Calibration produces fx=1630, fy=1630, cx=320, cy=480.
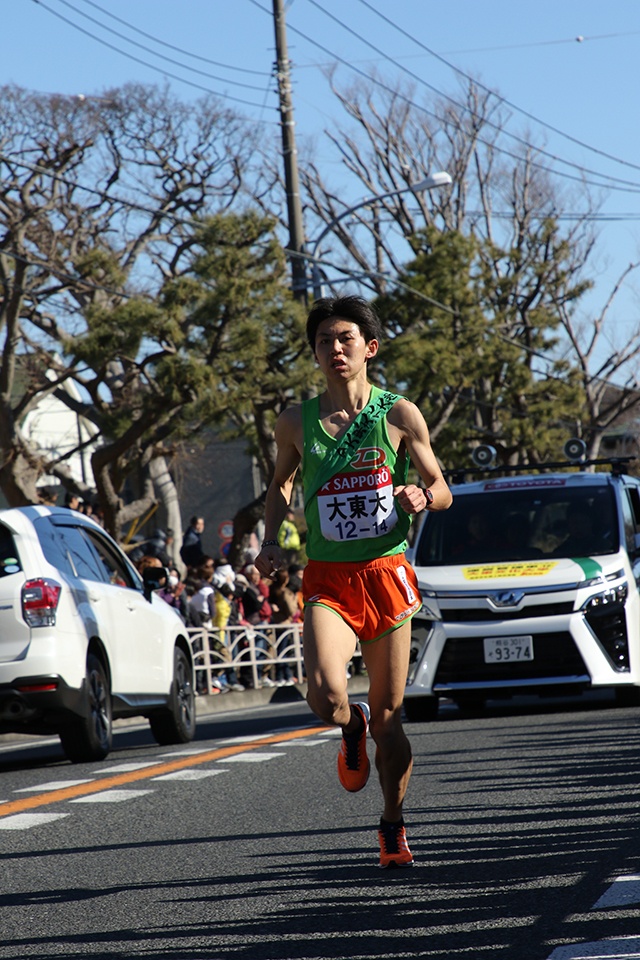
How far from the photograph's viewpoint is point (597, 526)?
12898 millimetres

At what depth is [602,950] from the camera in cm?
417

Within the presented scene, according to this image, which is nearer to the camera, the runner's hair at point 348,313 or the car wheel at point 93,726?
the runner's hair at point 348,313

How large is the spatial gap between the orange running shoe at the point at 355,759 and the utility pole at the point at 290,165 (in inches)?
802

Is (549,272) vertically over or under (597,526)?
over

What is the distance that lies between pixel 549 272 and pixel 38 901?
1490 inches

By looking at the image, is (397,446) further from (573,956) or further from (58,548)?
(58,548)

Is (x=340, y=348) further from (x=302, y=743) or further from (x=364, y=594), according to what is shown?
(x=302, y=743)

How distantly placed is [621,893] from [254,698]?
16534 millimetres

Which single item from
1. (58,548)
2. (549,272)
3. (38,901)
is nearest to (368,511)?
(38,901)

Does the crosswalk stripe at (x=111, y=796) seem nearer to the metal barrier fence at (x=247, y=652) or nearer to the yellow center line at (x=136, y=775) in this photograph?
the yellow center line at (x=136, y=775)

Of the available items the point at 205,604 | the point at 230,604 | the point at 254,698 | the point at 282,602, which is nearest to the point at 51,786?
the point at 205,604

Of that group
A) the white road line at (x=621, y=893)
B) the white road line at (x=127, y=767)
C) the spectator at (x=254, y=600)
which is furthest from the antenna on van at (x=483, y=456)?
the white road line at (x=621, y=893)

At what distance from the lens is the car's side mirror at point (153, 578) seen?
39.8 ft

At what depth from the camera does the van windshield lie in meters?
12.8
